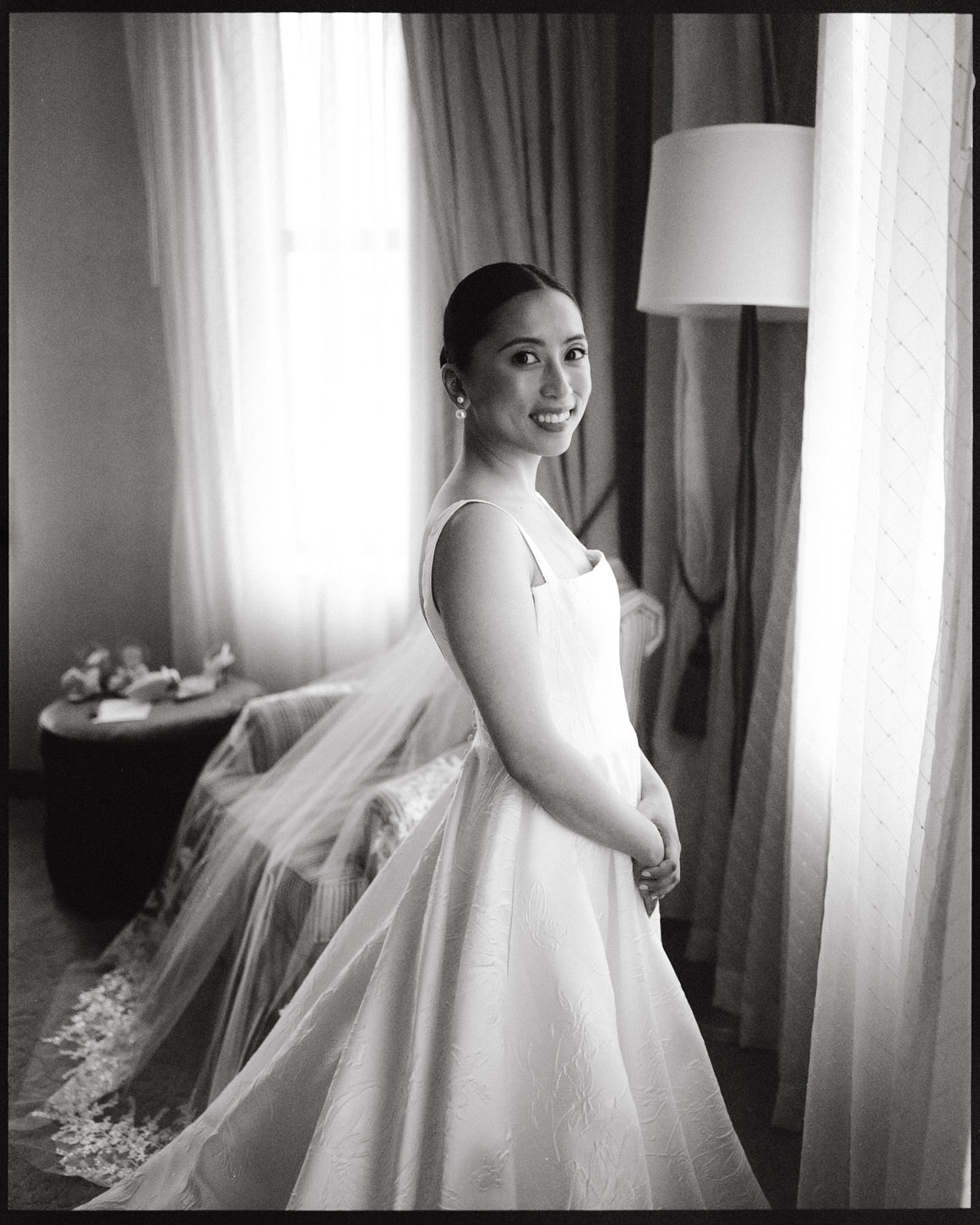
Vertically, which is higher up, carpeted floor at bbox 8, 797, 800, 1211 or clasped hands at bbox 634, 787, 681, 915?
clasped hands at bbox 634, 787, 681, 915

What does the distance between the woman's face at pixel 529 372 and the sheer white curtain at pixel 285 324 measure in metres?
1.44

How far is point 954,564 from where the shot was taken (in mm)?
1432

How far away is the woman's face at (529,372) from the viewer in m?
1.30

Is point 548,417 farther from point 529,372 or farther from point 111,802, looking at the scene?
point 111,802

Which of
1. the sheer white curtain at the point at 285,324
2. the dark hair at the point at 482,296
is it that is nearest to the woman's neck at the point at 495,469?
the dark hair at the point at 482,296

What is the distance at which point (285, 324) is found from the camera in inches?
114

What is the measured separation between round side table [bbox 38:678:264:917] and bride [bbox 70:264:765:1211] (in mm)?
1316

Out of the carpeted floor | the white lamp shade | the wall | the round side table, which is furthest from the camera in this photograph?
the round side table

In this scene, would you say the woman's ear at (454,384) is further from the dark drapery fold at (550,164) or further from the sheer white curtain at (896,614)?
the dark drapery fold at (550,164)

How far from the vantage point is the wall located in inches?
93.1

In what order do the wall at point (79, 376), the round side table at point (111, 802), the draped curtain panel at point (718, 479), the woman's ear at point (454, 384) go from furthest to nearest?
the round side table at point (111, 802) → the wall at point (79, 376) → the draped curtain panel at point (718, 479) → the woman's ear at point (454, 384)

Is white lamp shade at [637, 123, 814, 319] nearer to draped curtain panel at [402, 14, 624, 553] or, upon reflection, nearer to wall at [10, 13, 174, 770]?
draped curtain panel at [402, 14, 624, 553]

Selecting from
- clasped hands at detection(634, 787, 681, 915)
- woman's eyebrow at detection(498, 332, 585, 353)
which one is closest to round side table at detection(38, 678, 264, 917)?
clasped hands at detection(634, 787, 681, 915)

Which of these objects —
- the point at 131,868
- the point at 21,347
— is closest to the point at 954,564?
the point at 131,868
